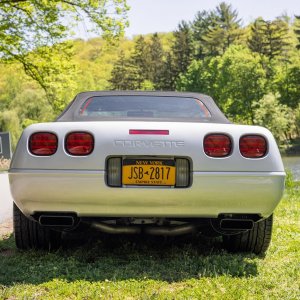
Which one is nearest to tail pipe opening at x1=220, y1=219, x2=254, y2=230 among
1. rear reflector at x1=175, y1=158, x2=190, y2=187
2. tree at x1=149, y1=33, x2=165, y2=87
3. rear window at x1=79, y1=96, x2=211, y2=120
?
rear reflector at x1=175, y1=158, x2=190, y2=187

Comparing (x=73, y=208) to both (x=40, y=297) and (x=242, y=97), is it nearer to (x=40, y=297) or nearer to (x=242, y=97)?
(x=40, y=297)

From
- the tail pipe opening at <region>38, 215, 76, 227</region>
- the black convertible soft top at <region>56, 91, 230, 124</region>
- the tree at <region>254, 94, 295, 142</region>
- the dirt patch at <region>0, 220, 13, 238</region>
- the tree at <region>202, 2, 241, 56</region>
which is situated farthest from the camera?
the tree at <region>202, 2, 241, 56</region>

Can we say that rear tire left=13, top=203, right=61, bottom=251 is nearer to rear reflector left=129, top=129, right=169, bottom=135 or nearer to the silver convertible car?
the silver convertible car

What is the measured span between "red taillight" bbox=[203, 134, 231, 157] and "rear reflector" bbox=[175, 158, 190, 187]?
0.17 m

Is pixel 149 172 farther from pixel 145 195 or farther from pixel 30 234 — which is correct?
pixel 30 234

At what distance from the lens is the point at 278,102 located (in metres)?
65.6

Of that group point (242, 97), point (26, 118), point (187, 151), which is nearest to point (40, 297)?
point (187, 151)

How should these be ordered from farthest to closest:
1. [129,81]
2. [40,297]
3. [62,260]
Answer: [129,81], [62,260], [40,297]

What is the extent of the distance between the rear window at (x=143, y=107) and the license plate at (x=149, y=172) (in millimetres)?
742

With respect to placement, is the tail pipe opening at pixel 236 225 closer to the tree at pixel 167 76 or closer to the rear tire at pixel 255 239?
the rear tire at pixel 255 239

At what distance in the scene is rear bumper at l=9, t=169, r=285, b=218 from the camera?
9.83ft

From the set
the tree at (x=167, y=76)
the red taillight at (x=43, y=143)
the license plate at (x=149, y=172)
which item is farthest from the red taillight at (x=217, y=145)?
the tree at (x=167, y=76)

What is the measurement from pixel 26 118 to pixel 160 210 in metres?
52.8

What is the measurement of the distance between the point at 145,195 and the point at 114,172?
0.85 ft
